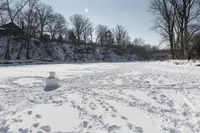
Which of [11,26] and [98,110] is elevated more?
[11,26]

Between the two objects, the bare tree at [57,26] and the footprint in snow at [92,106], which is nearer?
the footprint in snow at [92,106]

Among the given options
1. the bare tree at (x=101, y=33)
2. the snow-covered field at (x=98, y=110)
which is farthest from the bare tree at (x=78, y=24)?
the snow-covered field at (x=98, y=110)

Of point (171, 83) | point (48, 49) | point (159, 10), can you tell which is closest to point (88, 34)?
point (48, 49)

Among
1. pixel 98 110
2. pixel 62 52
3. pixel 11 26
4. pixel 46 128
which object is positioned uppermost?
pixel 11 26

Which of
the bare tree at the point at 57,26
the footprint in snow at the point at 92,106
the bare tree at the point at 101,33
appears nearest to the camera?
the footprint in snow at the point at 92,106

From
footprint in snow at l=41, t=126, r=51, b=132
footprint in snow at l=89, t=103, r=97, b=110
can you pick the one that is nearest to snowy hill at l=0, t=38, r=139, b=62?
footprint in snow at l=89, t=103, r=97, b=110

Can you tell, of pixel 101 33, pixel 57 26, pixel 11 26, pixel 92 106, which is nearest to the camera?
pixel 92 106

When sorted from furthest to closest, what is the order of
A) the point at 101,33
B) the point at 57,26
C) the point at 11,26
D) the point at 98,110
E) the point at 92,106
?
the point at 101,33 → the point at 57,26 → the point at 11,26 → the point at 92,106 → the point at 98,110

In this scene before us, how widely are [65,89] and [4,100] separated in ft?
7.10

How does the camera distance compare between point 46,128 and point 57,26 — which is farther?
point 57,26

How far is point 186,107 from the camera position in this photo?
261 inches

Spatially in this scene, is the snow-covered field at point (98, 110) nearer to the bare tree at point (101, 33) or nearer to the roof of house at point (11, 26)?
the roof of house at point (11, 26)

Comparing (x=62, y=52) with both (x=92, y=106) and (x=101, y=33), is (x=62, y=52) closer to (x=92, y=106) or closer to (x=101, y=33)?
(x=101, y=33)

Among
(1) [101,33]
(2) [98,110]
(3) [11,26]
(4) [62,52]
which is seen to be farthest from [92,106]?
(1) [101,33]
